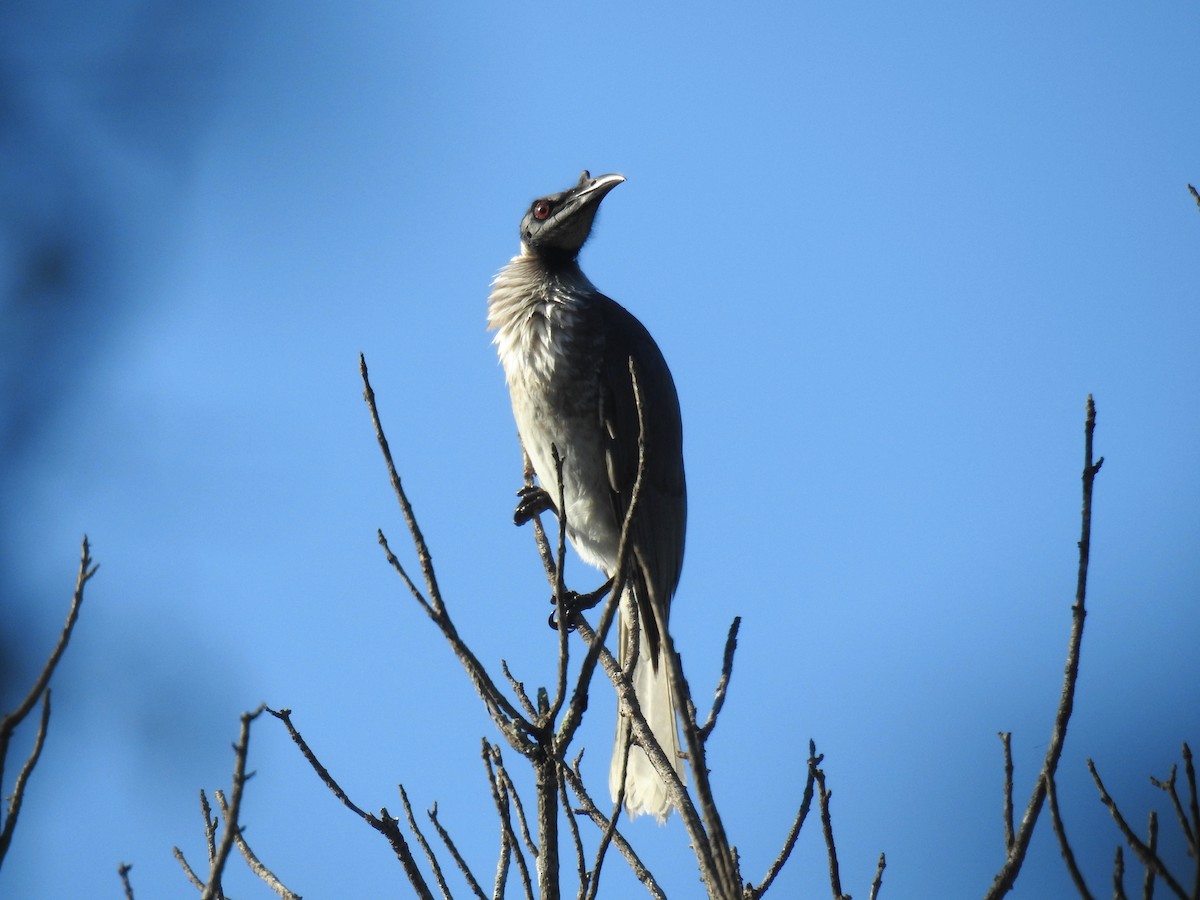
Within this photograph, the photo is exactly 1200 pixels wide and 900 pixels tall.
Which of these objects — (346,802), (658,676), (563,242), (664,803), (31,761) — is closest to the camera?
(31,761)

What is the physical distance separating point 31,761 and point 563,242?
3958mm

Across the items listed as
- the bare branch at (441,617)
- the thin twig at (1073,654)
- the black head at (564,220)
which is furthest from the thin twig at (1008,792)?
the black head at (564,220)

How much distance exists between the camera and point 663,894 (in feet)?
8.95

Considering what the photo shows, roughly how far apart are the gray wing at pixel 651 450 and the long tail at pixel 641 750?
253 millimetres

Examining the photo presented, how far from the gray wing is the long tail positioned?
25cm

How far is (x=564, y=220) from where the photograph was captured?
5434 millimetres

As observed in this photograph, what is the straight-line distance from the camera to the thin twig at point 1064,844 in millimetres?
1884

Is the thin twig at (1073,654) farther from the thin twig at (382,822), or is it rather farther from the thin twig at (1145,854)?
the thin twig at (382,822)

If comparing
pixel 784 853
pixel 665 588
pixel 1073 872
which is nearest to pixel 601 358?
pixel 665 588

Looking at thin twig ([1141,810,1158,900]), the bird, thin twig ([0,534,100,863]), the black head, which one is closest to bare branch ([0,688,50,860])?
thin twig ([0,534,100,863])

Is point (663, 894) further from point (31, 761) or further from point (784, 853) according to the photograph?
point (31, 761)

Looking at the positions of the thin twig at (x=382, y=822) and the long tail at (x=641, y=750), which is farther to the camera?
the long tail at (x=641, y=750)

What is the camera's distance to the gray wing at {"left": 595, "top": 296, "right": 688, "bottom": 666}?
463 cm

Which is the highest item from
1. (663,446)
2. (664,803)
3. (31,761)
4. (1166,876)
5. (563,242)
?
(563,242)
